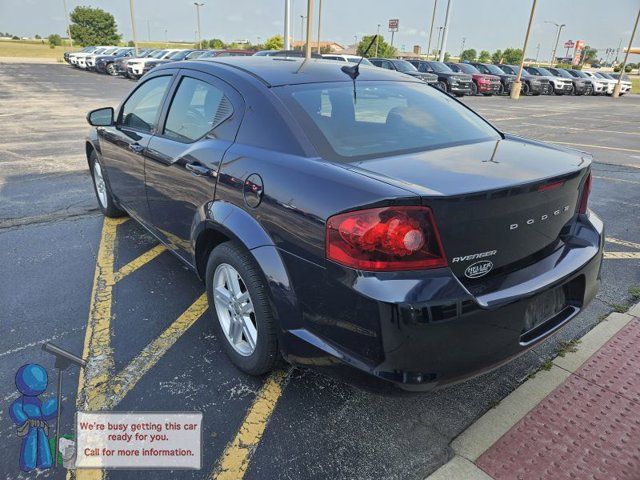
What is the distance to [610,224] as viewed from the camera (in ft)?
17.5

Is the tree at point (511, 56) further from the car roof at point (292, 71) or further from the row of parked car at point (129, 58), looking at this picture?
the car roof at point (292, 71)

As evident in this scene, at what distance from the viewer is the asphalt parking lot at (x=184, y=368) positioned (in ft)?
7.17

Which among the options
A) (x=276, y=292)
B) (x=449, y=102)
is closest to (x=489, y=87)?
(x=449, y=102)

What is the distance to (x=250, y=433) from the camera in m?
2.29

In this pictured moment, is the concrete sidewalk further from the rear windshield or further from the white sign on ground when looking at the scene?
the rear windshield

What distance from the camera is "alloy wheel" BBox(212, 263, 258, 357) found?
102 inches

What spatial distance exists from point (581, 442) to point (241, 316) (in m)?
1.79

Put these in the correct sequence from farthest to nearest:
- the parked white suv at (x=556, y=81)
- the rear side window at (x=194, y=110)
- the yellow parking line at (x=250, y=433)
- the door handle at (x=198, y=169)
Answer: the parked white suv at (x=556, y=81)
the rear side window at (x=194, y=110)
the door handle at (x=198, y=169)
the yellow parking line at (x=250, y=433)

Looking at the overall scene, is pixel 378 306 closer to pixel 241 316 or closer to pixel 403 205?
pixel 403 205

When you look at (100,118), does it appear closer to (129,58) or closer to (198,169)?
(198,169)

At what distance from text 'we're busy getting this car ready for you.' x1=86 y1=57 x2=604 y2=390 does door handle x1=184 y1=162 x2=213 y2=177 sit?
0.04 feet

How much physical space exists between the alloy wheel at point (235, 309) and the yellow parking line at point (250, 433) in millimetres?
231

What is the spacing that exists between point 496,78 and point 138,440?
27570mm

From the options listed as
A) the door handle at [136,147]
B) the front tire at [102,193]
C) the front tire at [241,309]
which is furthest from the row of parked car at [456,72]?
the front tire at [241,309]
